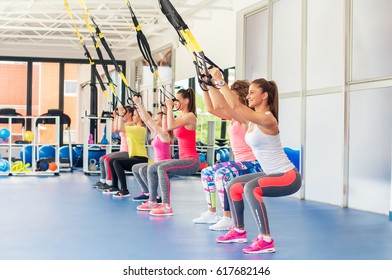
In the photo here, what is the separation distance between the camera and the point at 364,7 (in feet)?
23.8

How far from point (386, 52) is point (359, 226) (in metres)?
2.15

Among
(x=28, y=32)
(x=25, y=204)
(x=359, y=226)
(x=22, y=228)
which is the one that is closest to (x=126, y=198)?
(x=25, y=204)

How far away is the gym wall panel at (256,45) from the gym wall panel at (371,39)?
246 centimetres

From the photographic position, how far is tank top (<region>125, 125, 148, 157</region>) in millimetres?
7742

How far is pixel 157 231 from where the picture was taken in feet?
17.0

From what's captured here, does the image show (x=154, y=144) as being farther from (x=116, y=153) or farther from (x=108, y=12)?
(x=108, y=12)

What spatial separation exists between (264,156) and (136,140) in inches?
147

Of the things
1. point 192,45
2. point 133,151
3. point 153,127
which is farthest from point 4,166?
point 192,45

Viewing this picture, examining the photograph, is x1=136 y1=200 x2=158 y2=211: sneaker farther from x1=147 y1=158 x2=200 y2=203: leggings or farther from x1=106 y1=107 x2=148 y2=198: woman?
x1=106 y1=107 x2=148 y2=198: woman

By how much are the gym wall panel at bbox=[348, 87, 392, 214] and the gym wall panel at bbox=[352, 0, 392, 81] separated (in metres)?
0.24

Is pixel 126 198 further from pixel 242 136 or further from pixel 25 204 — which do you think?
pixel 242 136

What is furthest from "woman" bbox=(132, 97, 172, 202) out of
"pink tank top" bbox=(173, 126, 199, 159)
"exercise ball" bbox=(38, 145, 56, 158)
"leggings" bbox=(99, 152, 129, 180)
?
"exercise ball" bbox=(38, 145, 56, 158)

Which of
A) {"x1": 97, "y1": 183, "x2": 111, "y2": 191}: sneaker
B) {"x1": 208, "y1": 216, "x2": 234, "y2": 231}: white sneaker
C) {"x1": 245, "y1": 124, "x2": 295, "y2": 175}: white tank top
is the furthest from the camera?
{"x1": 97, "y1": 183, "x2": 111, "y2": 191}: sneaker
